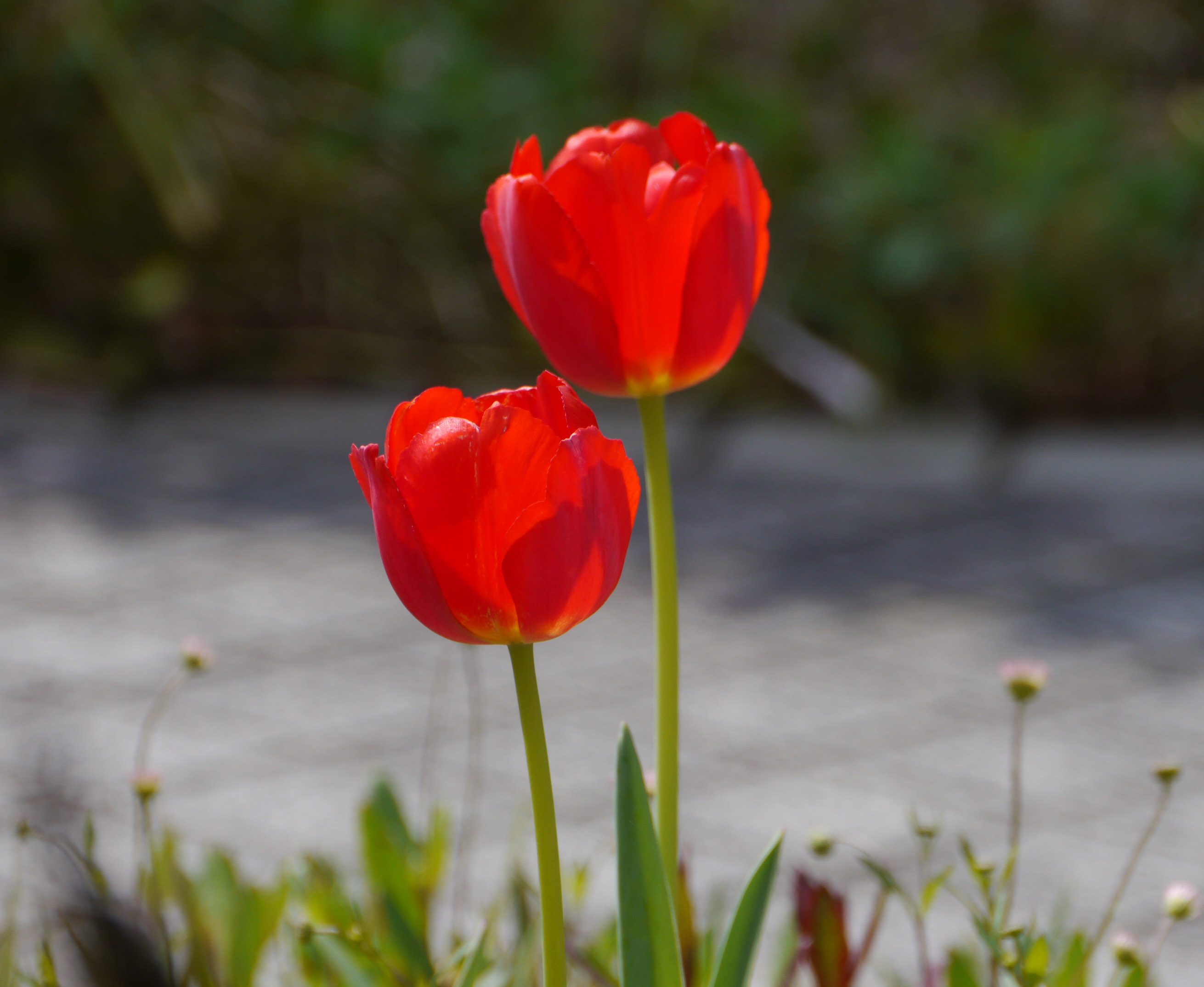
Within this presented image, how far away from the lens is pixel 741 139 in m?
4.37

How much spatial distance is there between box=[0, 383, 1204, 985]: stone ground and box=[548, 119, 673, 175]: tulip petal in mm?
398

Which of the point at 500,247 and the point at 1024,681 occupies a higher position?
Result: the point at 500,247

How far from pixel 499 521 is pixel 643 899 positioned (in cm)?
19

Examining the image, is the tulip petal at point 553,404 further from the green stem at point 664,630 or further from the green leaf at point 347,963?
the green leaf at point 347,963

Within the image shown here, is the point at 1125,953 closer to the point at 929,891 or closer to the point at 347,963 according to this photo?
the point at 929,891

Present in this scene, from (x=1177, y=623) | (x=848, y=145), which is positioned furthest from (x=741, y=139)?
(x=1177, y=623)

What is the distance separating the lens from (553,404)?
62 centimetres

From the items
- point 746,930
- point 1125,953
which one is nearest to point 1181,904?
point 1125,953

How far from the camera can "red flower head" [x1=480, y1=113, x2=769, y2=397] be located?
26.7 inches

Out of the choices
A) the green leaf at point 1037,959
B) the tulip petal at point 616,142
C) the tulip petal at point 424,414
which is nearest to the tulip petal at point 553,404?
the tulip petal at point 424,414

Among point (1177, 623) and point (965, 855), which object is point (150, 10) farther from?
point (965, 855)

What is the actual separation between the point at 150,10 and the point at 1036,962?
483 centimetres

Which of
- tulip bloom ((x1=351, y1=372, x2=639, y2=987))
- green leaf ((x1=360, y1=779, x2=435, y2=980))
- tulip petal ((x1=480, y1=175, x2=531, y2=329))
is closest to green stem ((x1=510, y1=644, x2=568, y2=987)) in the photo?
tulip bloom ((x1=351, y1=372, x2=639, y2=987))

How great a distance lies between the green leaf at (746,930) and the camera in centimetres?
64
